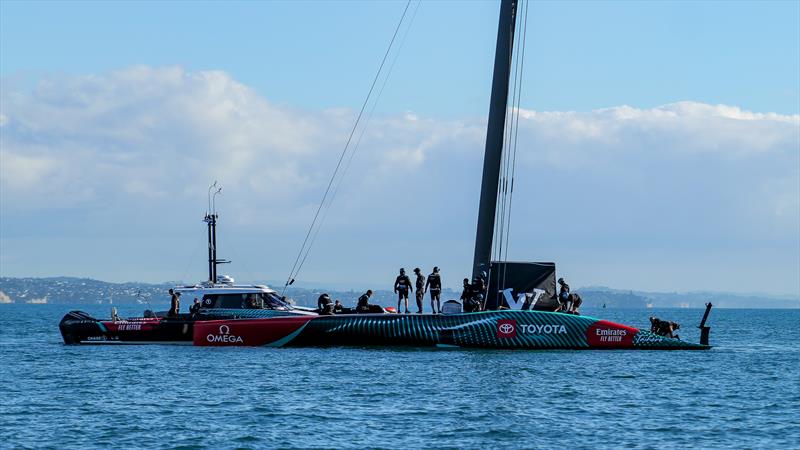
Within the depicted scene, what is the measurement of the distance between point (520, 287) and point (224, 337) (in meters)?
9.91

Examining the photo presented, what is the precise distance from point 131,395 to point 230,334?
11.2 m

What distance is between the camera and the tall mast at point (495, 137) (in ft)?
119

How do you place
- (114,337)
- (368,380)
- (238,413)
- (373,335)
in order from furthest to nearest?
(114,337) → (373,335) → (368,380) → (238,413)

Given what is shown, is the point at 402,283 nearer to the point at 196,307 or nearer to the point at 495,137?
the point at 495,137

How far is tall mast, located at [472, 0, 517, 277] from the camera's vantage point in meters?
36.2

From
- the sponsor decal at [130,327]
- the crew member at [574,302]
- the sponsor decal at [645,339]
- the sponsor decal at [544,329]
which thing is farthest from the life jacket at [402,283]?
the sponsor decal at [130,327]

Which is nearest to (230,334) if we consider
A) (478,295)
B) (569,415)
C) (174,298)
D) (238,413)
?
(174,298)

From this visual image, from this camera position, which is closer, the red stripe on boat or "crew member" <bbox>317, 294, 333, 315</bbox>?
the red stripe on boat

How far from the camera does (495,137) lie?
3650 cm

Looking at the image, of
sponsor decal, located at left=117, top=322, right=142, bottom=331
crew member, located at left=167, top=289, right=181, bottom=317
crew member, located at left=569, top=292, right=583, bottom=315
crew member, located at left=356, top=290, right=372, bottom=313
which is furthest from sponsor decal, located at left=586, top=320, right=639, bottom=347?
sponsor decal, located at left=117, top=322, right=142, bottom=331

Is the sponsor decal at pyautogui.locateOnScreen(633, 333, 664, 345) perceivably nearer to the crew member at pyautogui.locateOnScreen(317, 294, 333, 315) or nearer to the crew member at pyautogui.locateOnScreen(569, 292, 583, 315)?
the crew member at pyautogui.locateOnScreen(569, 292, 583, 315)

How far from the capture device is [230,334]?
3703 centimetres

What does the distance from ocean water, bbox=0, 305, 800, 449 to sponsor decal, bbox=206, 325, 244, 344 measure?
39 centimetres

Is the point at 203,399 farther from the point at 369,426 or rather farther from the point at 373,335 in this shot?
the point at 373,335
